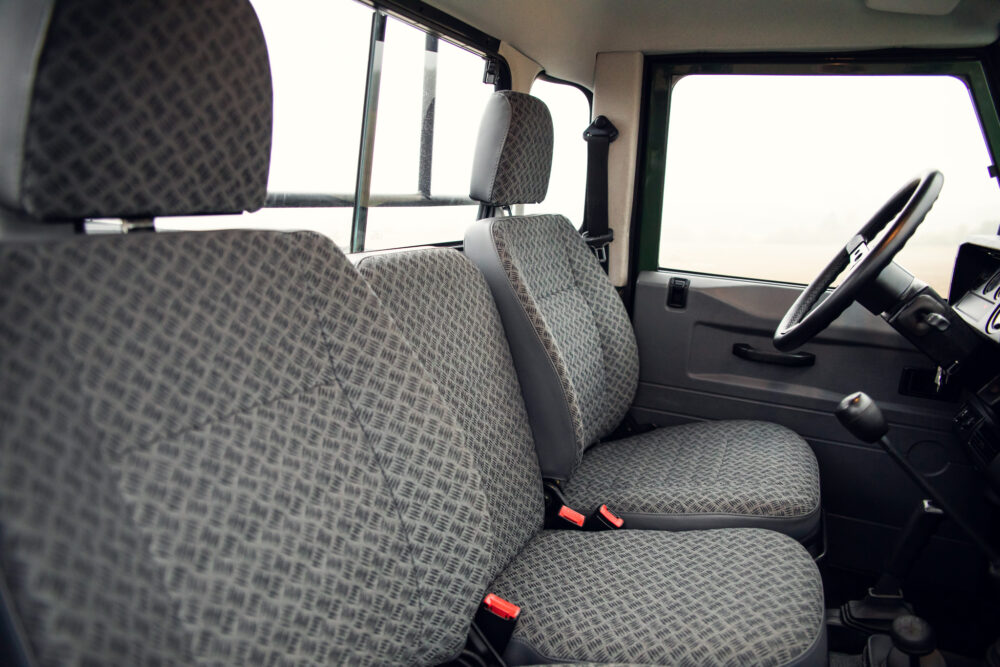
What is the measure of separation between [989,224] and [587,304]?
1.23 metres

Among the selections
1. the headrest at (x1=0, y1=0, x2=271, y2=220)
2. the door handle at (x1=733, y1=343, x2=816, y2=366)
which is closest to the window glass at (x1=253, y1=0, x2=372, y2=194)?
the headrest at (x1=0, y1=0, x2=271, y2=220)

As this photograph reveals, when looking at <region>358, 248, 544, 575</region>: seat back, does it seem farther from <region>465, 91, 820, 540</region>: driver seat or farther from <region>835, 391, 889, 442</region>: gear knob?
<region>835, 391, 889, 442</region>: gear knob

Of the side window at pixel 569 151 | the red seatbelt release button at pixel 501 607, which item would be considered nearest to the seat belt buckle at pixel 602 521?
the red seatbelt release button at pixel 501 607

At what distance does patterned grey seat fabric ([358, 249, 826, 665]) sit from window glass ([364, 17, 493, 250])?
0.44 m

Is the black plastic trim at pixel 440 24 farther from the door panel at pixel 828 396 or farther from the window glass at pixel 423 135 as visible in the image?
the door panel at pixel 828 396

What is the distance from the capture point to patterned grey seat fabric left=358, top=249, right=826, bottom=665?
43.3 inches

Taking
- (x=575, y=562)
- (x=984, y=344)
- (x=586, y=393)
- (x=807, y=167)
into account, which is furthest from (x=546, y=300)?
(x=807, y=167)

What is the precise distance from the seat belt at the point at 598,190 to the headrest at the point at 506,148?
28.8 inches

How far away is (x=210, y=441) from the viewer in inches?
31.2

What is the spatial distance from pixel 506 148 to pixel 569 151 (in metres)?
0.99

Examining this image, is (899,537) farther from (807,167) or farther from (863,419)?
(807,167)

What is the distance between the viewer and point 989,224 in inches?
81.3

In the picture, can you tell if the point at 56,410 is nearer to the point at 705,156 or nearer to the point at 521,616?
the point at 521,616

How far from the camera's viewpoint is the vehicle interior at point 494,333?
70 centimetres
